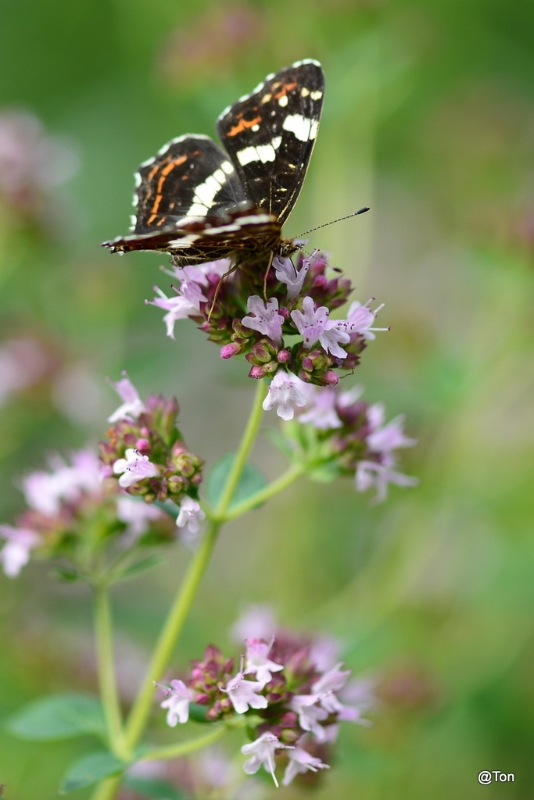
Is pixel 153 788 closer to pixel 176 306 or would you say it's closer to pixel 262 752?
pixel 262 752

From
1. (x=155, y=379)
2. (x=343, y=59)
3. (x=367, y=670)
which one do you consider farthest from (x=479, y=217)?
(x=367, y=670)

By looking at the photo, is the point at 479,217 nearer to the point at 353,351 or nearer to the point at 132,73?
the point at 353,351

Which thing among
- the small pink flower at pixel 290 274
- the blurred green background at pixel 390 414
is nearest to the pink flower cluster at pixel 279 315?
the small pink flower at pixel 290 274

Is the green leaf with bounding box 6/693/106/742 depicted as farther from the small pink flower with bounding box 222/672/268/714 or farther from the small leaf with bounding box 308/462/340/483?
the small leaf with bounding box 308/462/340/483

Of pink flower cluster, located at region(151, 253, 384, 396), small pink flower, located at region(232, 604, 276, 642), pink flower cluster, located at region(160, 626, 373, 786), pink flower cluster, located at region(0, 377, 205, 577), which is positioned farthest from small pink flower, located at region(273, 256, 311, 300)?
small pink flower, located at region(232, 604, 276, 642)

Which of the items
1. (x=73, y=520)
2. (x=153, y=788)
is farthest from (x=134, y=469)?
(x=153, y=788)

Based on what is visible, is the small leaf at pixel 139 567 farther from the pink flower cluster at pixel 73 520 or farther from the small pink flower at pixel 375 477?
the small pink flower at pixel 375 477

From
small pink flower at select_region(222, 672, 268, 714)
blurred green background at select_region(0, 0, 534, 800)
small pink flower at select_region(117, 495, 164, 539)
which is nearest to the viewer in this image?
small pink flower at select_region(222, 672, 268, 714)
